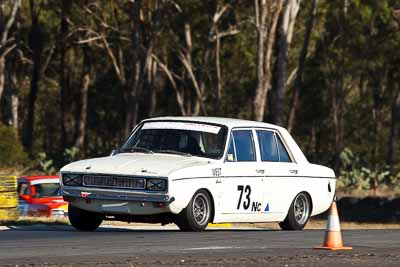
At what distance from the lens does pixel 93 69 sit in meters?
65.1

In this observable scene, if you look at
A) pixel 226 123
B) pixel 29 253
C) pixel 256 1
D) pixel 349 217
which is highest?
pixel 256 1

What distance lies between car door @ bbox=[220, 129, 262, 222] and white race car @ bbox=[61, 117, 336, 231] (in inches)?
→ 0.5

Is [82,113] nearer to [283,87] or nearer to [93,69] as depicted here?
[93,69]

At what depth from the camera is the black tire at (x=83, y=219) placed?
15148mm

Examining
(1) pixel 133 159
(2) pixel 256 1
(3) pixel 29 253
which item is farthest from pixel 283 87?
(3) pixel 29 253

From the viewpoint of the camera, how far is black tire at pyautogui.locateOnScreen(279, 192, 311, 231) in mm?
16625

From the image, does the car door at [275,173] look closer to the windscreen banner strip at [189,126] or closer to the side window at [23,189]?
the windscreen banner strip at [189,126]

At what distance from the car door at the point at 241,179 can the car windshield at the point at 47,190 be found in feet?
30.7

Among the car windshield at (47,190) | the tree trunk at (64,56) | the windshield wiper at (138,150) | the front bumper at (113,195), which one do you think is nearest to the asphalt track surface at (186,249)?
the front bumper at (113,195)

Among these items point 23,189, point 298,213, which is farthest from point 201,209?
point 23,189

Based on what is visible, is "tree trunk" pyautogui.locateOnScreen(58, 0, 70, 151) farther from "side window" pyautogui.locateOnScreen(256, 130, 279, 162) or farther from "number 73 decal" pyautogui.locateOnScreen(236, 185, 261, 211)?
"number 73 decal" pyautogui.locateOnScreen(236, 185, 261, 211)

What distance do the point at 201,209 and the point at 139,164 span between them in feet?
3.31

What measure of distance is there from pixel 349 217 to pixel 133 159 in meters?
19.6

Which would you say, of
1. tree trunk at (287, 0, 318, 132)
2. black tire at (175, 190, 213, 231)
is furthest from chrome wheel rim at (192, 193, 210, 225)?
tree trunk at (287, 0, 318, 132)
